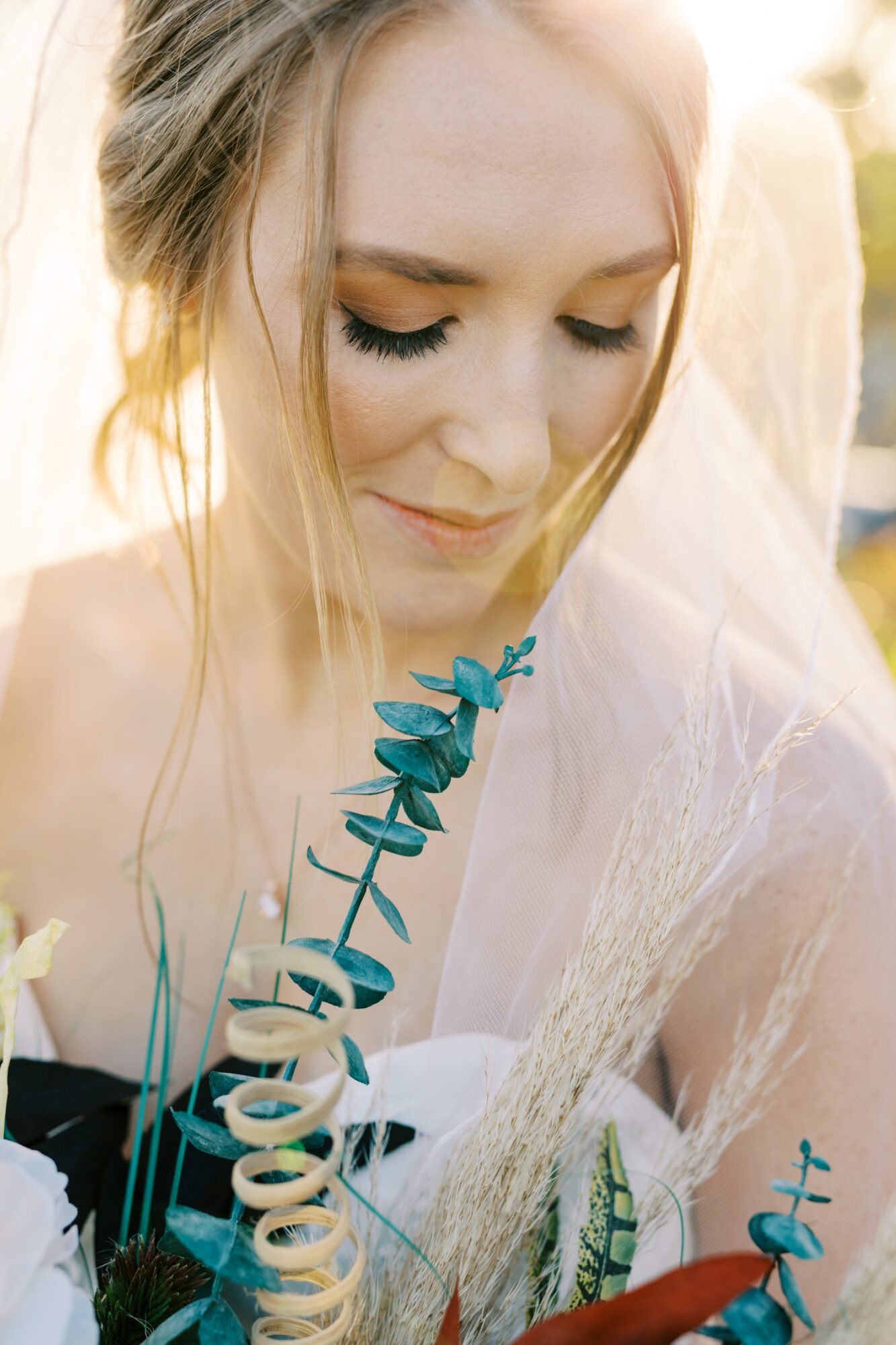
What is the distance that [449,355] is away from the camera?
3.15 ft

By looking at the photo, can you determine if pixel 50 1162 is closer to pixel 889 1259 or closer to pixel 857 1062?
pixel 889 1259

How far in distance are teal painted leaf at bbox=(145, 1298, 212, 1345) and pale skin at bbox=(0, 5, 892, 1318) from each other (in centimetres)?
66

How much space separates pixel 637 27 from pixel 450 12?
0.18m

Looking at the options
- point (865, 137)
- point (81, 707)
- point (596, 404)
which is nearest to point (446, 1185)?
point (596, 404)

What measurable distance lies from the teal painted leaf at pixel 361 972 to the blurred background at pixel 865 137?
3.23 feet

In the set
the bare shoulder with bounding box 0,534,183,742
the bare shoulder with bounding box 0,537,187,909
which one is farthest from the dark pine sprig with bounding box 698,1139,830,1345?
the bare shoulder with bounding box 0,534,183,742

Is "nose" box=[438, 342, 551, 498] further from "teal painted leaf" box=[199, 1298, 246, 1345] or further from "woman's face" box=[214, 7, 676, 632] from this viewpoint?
"teal painted leaf" box=[199, 1298, 246, 1345]

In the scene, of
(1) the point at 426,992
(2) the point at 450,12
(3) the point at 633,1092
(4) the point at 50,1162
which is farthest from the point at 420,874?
(2) the point at 450,12

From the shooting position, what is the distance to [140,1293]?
58 centimetres

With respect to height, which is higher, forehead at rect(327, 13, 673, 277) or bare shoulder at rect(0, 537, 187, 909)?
forehead at rect(327, 13, 673, 277)

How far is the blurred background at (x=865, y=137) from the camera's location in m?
1.10

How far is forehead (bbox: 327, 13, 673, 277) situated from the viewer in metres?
0.88

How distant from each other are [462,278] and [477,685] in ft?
1.76

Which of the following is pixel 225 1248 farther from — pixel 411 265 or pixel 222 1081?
pixel 411 265
